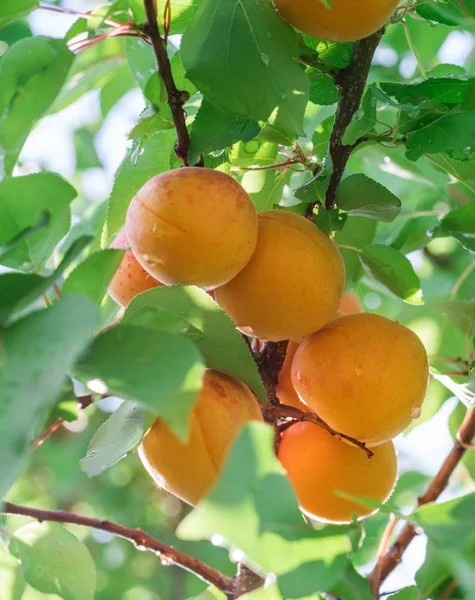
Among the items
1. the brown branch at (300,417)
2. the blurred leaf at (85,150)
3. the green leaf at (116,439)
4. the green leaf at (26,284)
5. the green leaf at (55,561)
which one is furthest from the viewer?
the blurred leaf at (85,150)

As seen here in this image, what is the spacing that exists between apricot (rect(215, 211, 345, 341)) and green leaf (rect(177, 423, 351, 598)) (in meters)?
0.22

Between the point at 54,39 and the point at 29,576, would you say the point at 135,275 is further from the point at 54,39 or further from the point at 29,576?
the point at 29,576

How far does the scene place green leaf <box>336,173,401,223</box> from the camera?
0.75m

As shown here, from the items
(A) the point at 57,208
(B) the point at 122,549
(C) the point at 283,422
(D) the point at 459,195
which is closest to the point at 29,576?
(C) the point at 283,422

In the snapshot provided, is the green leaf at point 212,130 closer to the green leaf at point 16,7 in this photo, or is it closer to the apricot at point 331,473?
the green leaf at point 16,7

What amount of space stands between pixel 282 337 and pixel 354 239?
0.26m

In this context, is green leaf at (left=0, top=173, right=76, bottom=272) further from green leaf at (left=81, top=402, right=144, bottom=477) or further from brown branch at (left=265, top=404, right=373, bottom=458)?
brown branch at (left=265, top=404, right=373, bottom=458)

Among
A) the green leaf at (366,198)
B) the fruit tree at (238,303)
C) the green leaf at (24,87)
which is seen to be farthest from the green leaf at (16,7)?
the green leaf at (366,198)

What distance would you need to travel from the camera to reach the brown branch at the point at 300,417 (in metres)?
0.74

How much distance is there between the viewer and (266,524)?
44 cm

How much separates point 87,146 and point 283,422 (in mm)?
1076

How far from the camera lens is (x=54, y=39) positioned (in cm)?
60

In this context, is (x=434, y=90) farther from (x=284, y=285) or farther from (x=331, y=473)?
(x=331, y=473)

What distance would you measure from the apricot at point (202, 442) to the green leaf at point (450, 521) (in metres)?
A: 0.19
